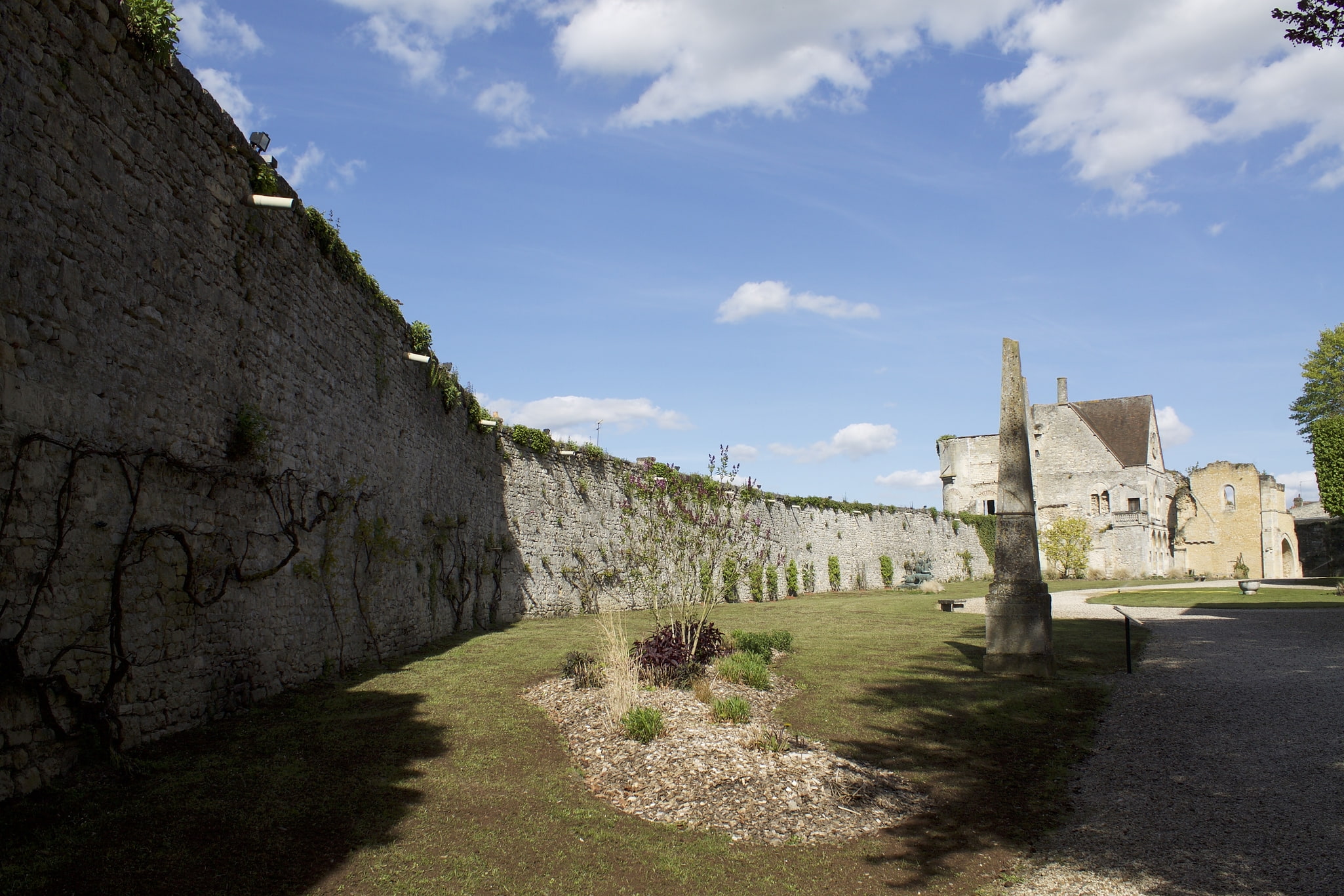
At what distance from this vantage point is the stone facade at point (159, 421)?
16.5ft

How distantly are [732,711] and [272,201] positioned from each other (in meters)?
6.35

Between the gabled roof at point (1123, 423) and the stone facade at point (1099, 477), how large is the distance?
0.12 feet

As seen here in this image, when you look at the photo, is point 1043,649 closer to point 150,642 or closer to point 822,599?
point 150,642

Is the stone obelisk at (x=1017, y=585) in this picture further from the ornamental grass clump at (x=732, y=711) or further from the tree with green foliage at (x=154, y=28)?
the tree with green foliage at (x=154, y=28)

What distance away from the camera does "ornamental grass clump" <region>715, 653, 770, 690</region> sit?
9016mm

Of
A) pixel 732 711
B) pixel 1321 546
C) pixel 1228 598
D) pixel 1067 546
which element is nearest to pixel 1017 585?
pixel 732 711

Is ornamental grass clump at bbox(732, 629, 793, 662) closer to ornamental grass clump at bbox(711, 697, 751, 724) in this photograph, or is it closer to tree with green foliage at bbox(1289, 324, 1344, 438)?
ornamental grass clump at bbox(711, 697, 751, 724)

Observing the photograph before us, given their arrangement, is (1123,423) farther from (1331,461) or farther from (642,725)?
(642,725)

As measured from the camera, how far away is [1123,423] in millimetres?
43719

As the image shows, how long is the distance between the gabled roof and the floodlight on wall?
142 ft

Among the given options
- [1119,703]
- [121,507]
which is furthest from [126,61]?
[1119,703]

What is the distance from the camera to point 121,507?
590cm

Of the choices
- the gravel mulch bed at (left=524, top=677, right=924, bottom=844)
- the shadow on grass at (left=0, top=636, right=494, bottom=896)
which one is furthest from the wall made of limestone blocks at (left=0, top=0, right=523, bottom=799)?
the gravel mulch bed at (left=524, top=677, right=924, bottom=844)

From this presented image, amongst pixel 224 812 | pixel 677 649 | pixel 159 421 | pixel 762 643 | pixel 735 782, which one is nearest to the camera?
pixel 224 812
